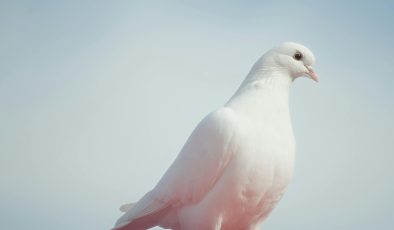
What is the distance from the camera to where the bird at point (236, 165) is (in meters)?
3.75

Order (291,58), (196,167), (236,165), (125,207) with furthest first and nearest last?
(125,207) → (291,58) → (196,167) → (236,165)

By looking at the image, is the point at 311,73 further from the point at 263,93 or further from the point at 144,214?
the point at 144,214

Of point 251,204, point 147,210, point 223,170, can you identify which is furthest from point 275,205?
point 147,210

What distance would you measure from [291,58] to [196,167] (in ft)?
4.78

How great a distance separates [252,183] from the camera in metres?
3.71

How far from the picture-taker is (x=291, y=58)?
4.39m

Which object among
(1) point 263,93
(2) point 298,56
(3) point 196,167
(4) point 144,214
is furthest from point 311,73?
(4) point 144,214

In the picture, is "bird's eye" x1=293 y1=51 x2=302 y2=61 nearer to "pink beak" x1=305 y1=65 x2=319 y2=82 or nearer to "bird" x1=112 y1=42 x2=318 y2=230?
"bird" x1=112 y1=42 x2=318 y2=230

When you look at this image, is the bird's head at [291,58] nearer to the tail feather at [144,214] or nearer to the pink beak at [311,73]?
the pink beak at [311,73]

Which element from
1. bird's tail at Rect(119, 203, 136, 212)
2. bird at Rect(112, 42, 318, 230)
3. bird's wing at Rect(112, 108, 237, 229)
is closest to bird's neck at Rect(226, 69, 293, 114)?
bird at Rect(112, 42, 318, 230)

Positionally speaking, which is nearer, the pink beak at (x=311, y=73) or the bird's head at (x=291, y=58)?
the bird's head at (x=291, y=58)

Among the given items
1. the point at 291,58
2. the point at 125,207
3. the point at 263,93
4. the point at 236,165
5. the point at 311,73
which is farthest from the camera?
the point at 125,207

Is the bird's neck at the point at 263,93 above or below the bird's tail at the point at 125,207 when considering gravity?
above

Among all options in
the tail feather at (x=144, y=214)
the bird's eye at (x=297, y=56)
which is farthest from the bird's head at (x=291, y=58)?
the tail feather at (x=144, y=214)
